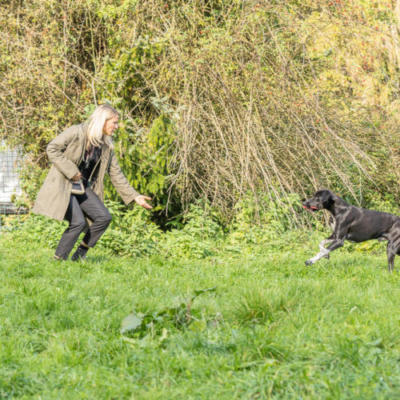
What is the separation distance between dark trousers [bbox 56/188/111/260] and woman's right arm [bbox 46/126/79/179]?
0.40 meters

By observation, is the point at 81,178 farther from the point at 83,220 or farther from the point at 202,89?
the point at 202,89

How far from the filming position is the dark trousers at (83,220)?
21.9ft

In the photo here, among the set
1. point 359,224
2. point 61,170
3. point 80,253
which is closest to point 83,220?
point 80,253

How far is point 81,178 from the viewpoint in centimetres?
682

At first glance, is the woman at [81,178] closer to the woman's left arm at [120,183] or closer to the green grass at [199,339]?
the woman's left arm at [120,183]

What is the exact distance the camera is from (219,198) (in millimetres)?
9859

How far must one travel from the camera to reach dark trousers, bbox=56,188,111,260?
6.67 meters

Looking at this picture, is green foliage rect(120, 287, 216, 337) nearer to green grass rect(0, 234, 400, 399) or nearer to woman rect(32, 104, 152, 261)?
green grass rect(0, 234, 400, 399)

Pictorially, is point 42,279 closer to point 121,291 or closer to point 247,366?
point 121,291

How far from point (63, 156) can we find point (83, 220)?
0.78 meters

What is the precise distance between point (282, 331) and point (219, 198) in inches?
233

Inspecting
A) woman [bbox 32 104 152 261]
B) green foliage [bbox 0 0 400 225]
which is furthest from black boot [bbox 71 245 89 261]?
green foliage [bbox 0 0 400 225]

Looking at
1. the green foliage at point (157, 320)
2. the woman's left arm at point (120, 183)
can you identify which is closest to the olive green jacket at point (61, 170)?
the woman's left arm at point (120, 183)

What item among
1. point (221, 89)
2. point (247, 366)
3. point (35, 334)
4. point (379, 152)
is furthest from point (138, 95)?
point (247, 366)
